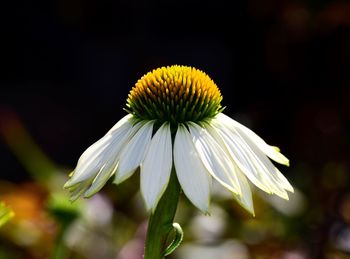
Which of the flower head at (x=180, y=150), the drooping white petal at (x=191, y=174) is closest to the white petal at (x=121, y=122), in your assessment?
the flower head at (x=180, y=150)

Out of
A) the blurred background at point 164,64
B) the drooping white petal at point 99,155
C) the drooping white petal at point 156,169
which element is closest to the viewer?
the drooping white petal at point 156,169

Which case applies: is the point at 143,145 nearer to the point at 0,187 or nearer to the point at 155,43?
the point at 0,187

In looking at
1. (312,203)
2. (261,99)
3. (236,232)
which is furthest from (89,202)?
(261,99)

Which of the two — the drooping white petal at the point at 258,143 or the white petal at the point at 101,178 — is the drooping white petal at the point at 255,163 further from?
the white petal at the point at 101,178

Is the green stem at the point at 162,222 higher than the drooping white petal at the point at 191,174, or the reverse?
the drooping white petal at the point at 191,174

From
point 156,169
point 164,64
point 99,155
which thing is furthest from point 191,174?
point 164,64

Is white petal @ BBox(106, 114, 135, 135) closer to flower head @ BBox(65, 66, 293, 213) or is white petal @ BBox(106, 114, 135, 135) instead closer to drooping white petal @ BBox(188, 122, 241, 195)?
flower head @ BBox(65, 66, 293, 213)

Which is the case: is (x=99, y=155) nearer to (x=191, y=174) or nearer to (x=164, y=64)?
(x=191, y=174)

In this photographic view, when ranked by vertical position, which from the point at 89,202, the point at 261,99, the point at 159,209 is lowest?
the point at 261,99
